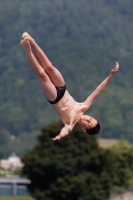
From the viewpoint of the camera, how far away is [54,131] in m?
76.2

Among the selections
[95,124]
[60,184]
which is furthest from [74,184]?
[95,124]

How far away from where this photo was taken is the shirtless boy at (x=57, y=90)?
20.3m

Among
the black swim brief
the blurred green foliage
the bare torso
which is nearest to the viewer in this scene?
the black swim brief

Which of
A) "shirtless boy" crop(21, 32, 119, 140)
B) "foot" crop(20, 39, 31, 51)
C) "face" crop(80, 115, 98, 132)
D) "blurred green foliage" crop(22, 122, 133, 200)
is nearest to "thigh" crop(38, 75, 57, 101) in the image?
"shirtless boy" crop(21, 32, 119, 140)

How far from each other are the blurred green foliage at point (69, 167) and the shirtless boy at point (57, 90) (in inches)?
2064

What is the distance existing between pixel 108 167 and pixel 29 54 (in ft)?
197

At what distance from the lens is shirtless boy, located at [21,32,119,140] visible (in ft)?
66.6

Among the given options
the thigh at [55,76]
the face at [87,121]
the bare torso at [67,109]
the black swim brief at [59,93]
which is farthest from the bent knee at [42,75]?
the face at [87,121]

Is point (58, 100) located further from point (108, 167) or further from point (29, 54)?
point (108, 167)

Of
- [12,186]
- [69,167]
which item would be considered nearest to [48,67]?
[69,167]

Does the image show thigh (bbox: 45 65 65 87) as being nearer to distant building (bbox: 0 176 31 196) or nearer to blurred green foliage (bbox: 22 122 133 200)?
blurred green foliage (bbox: 22 122 133 200)

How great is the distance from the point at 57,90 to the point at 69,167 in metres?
56.9

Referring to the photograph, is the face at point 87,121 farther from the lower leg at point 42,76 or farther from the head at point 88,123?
the lower leg at point 42,76

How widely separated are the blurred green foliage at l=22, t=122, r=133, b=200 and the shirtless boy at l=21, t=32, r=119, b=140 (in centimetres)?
5242
